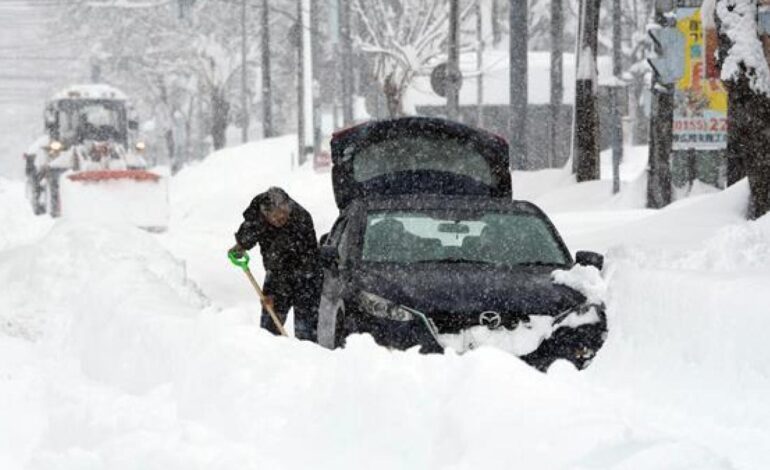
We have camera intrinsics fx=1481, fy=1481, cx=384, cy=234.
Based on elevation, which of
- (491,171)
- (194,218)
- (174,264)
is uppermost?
(491,171)

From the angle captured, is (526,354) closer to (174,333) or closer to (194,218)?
(174,333)

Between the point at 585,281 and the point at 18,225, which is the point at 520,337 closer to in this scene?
the point at 585,281

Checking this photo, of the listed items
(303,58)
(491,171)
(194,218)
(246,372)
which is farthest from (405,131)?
(303,58)

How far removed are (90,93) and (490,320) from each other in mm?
22906

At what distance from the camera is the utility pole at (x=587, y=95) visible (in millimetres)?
24406

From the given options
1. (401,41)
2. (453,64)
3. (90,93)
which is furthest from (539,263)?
(401,41)

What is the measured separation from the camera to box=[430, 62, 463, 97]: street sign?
90.3 ft

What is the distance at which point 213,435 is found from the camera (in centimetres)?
556

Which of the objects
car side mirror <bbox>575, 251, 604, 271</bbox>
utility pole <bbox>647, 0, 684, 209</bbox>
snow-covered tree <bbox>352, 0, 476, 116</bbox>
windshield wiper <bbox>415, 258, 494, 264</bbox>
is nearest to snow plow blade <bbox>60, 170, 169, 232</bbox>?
utility pole <bbox>647, 0, 684, 209</bbox>

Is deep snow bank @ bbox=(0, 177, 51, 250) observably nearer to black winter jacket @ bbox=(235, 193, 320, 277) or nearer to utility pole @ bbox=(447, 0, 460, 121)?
utility pole @ bbox=(447, 0, 460, 121)

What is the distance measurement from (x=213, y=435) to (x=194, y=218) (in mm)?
27636

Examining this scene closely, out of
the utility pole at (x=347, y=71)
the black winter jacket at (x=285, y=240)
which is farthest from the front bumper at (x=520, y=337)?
the utility pole at (x=347, y=71)

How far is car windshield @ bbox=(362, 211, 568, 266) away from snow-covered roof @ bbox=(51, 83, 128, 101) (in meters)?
21.0

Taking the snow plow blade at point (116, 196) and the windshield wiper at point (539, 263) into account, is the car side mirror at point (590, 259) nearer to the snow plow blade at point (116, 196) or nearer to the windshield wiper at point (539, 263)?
the windshield wiper at point (539, 263)
